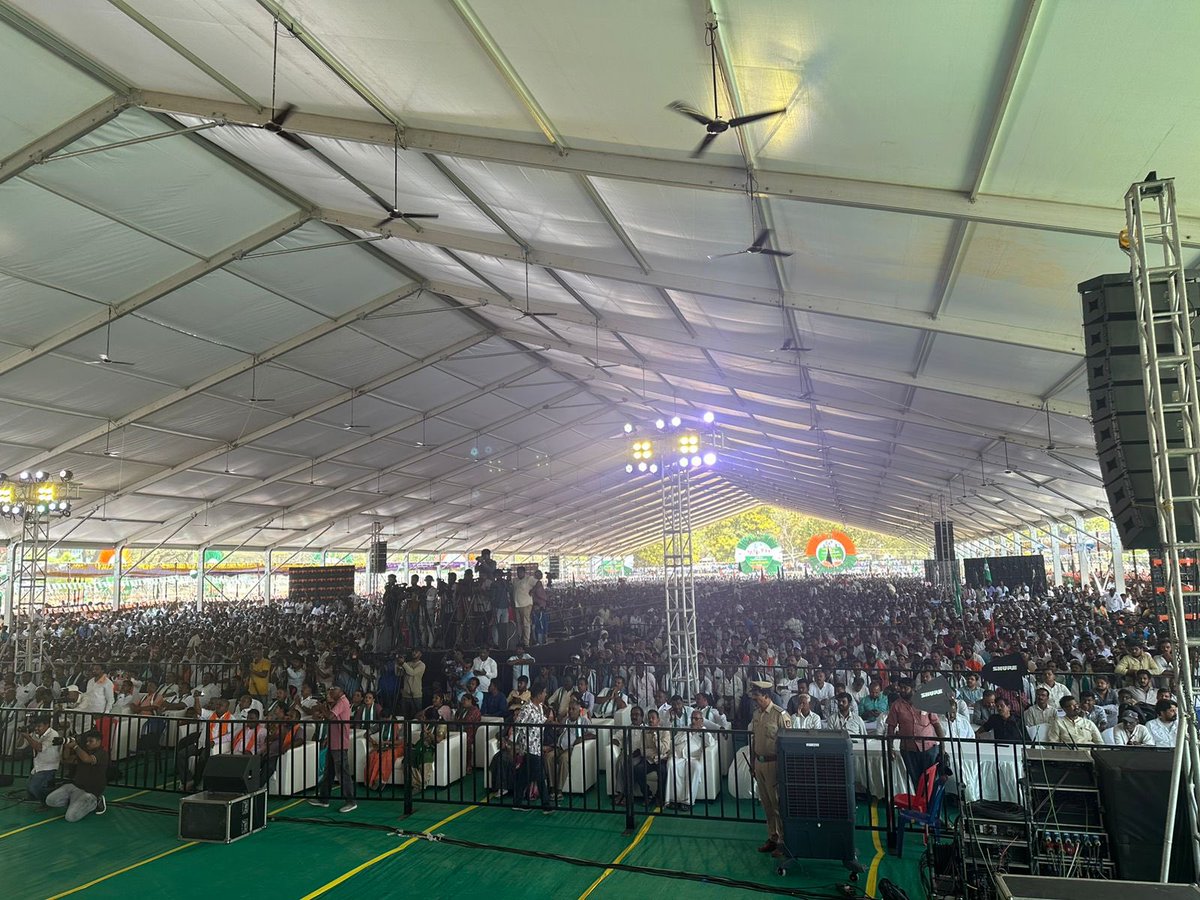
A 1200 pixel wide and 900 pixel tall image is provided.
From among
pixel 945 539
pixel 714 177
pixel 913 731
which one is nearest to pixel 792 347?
pixel 714 177

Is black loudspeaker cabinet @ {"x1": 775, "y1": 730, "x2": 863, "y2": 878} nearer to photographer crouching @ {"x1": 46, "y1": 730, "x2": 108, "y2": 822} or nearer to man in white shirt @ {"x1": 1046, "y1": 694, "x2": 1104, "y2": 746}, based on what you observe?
man in white shirt @ {"x1": 1046, "y1": 694, "x2": 1104, "y2": 746}

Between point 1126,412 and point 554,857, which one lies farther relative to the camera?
point 554,857

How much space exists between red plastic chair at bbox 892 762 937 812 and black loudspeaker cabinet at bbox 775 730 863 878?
40.7 inches

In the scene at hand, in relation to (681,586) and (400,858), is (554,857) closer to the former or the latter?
(400,858)

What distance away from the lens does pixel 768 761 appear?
6.84 meters

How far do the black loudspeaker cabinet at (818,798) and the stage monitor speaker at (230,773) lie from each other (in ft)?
17.2

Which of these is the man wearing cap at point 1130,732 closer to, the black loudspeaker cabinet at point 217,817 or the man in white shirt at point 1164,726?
the man in white shirt at point 1164,726

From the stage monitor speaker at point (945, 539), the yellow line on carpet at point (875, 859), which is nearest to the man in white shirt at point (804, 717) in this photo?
the yellow line on carpet at point (875, 859)

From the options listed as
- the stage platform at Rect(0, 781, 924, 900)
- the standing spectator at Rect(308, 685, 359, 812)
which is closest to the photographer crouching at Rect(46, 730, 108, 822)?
the stage platform at Rect(0, 781, 924, 900)

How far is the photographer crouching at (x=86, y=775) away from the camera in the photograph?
8180 mm

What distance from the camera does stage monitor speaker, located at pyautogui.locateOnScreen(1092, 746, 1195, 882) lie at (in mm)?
4688

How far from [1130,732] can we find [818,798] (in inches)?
164

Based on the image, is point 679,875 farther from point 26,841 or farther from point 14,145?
point 14,145

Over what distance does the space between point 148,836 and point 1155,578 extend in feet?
50.0
